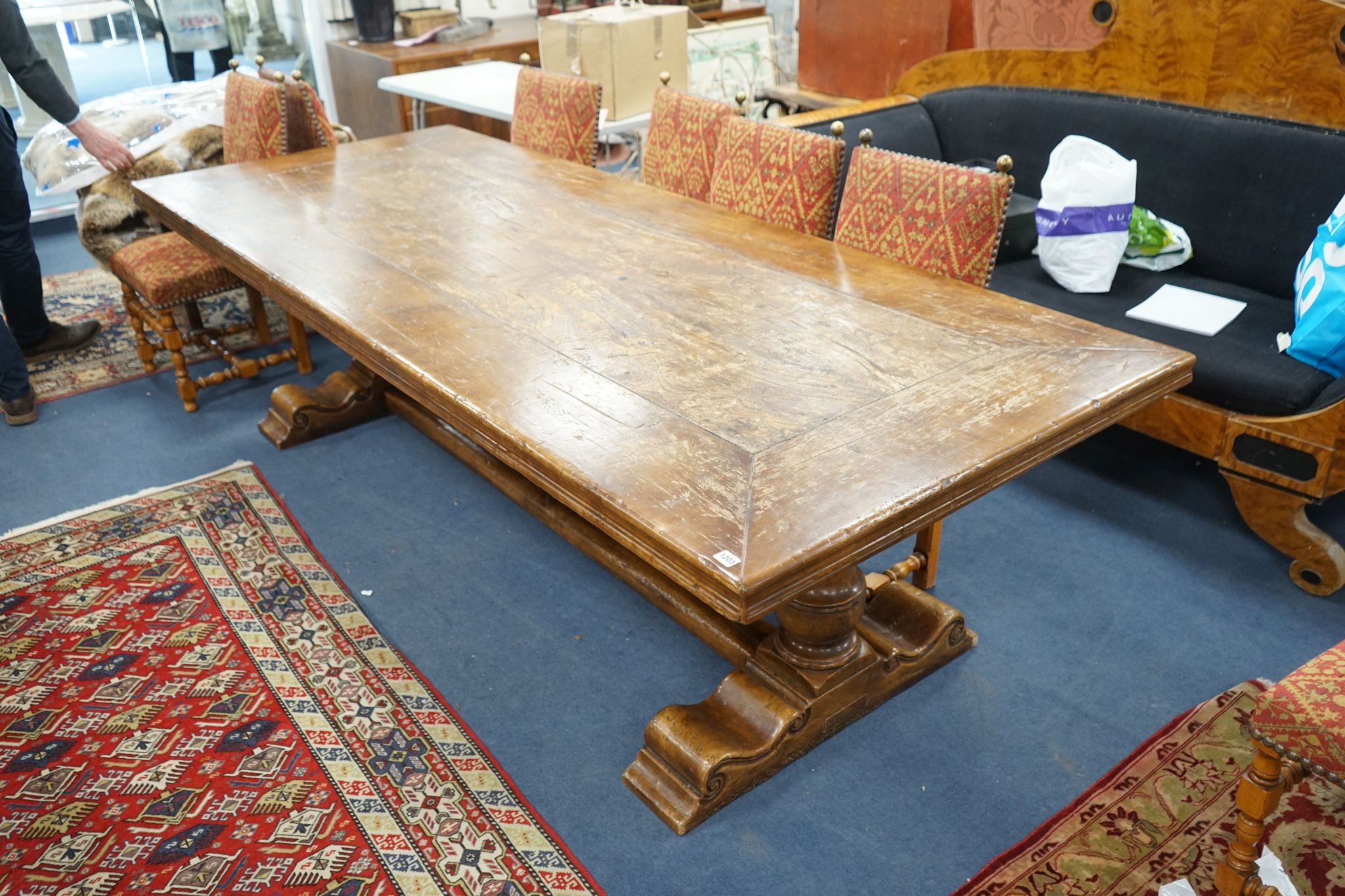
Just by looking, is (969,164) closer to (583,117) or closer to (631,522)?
A: (583,117)

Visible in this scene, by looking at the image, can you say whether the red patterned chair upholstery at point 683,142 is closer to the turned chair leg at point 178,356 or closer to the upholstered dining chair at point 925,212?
the upholstered dining chair at point 925,212

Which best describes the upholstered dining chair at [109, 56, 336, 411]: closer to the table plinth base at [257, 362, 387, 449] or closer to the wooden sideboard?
the table plinth base at [257, 362, 387, 449]

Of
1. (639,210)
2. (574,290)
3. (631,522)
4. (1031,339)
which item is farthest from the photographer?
(639,210)

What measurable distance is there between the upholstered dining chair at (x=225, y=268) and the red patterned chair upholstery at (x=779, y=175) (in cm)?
143

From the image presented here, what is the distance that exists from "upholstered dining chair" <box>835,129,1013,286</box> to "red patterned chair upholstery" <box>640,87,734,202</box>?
1.85ft

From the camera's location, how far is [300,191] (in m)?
2.85

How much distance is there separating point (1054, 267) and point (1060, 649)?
46.9 inches

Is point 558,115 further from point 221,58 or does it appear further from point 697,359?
point 221,58

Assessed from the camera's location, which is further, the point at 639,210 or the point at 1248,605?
the point at 639,210

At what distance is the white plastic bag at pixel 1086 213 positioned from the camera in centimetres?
277

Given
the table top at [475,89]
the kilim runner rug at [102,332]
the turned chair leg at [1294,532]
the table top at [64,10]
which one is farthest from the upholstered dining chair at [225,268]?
the turned chair leg at [1294,532]

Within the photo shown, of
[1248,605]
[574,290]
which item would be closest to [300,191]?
[574,290]

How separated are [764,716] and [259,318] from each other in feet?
8.48

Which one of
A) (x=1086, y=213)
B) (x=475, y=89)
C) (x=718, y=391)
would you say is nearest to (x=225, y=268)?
(x=475, y=89)
